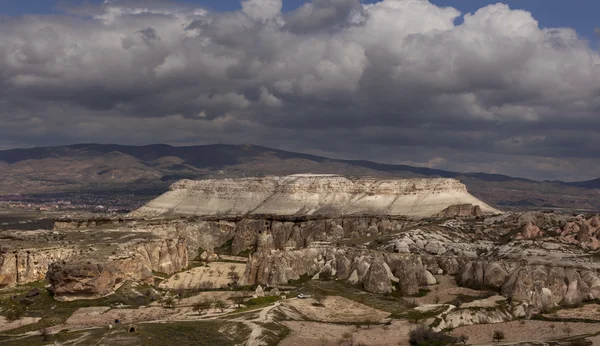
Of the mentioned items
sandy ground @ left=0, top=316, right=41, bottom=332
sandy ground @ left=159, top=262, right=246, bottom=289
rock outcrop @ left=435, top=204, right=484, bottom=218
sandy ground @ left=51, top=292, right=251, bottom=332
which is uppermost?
Answer: rock outcrop @ left=435, top=204, right=484, bottom=218

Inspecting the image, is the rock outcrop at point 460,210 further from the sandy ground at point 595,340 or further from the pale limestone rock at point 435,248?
the sandy ground at point 595,340

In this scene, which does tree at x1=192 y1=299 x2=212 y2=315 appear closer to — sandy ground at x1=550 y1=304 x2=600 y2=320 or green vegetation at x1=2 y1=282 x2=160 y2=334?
green vegetation at x1=2 y1=282 x2=160 y2=334

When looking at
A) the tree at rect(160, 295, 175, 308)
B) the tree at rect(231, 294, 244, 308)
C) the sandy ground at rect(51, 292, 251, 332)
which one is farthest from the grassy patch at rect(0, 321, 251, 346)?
the tree at rect(160, 295, 175, 308)

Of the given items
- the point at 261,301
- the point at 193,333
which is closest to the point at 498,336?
the point at 193,333

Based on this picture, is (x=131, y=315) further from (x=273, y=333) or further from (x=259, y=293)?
(x=273, y=333)

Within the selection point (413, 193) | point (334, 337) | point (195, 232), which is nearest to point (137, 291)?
point (334, 337)

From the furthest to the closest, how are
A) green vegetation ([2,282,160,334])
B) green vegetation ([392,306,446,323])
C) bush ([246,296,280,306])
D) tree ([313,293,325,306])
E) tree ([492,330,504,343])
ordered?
bush ([246,296,280,306]) < tree ([313,293,325,306]) < green vegetation ([2,282,160,334]) < green vegetation ([392,306,446,323]) < tree ([492,330,504,343])

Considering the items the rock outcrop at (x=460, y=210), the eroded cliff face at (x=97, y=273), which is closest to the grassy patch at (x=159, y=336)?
the eroded cliff face at (x=97, y=273)

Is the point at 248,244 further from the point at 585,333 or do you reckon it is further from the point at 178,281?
the point at 585,333
